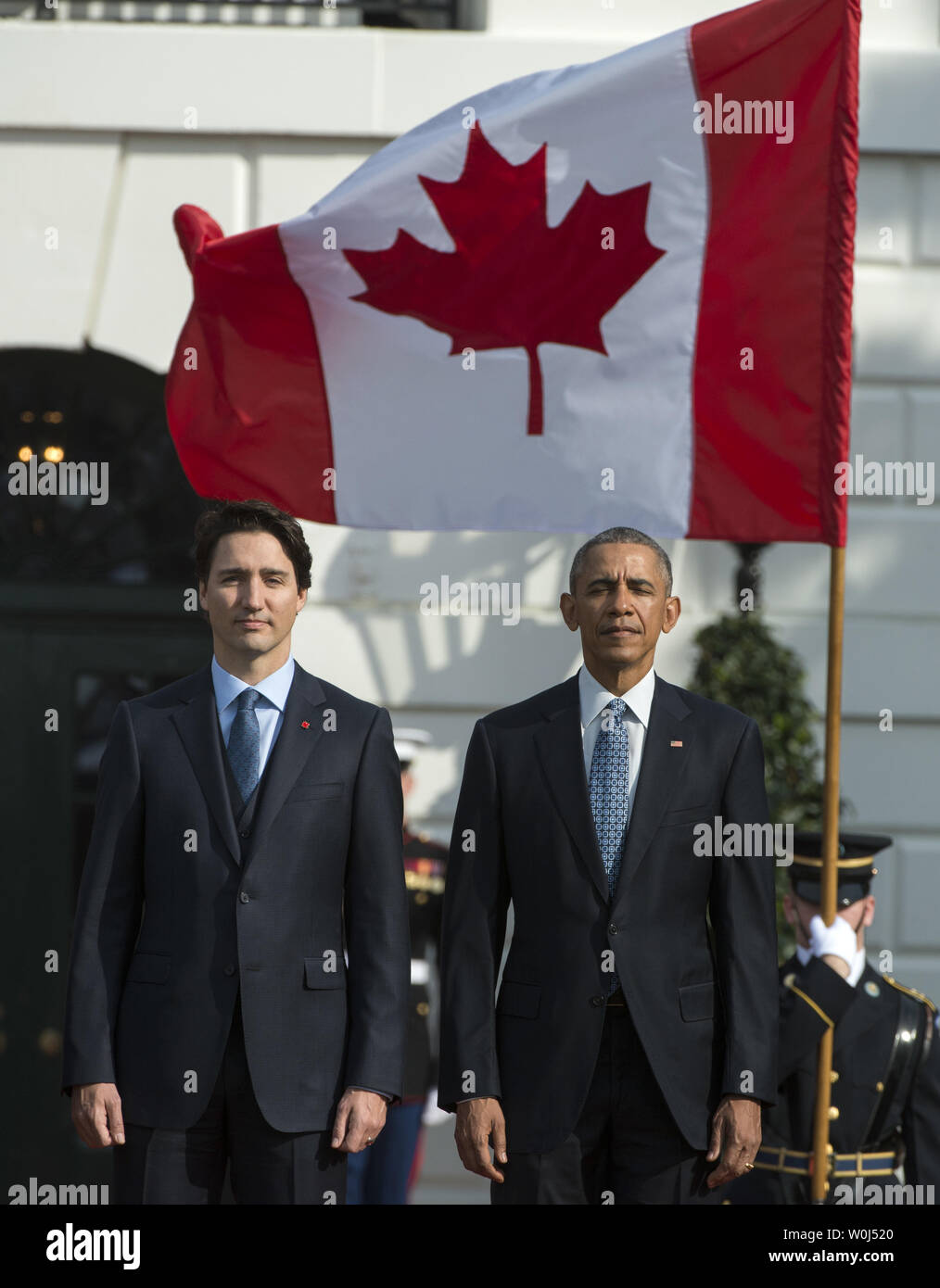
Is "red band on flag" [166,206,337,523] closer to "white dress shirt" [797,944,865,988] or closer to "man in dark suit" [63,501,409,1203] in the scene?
"man in dark suit" [63,501,409,1203]

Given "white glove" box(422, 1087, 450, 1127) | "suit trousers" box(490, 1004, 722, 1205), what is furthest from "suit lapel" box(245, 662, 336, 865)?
"white glove" box(422, 1087, 450, 1127)

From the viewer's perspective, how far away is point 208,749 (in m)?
3.49

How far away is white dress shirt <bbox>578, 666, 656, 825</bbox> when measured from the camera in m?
3.59

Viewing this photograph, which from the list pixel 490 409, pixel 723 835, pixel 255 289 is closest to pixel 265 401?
pixel 255 289

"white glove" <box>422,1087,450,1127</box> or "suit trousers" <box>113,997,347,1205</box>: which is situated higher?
"suit trousers" <box>113,997,347,1205</box>

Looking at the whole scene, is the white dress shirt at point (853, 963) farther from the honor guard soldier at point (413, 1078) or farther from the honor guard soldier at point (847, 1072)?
the honor guard soldier at point (413, 1078)

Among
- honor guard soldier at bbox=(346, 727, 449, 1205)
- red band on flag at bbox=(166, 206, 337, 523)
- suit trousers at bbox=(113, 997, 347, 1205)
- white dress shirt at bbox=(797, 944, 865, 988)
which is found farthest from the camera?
honor guard soldier at bbox=(346, 727, 449, 1205)

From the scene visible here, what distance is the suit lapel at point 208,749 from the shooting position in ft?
11.2

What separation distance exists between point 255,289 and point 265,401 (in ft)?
1.33

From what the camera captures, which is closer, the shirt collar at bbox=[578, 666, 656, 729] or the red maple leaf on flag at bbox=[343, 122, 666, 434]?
the shirt collar at bbox=[578, 666, 656, 729]

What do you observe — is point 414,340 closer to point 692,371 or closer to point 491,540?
point 692,371

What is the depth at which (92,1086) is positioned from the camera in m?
3.33

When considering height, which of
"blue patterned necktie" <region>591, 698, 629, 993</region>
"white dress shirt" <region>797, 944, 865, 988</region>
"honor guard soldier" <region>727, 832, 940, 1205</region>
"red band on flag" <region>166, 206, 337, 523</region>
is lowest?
"honor guard soldier" <region>727, 832, 940, 1205</region>

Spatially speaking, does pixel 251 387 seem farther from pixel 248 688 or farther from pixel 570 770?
pixel 570 770
